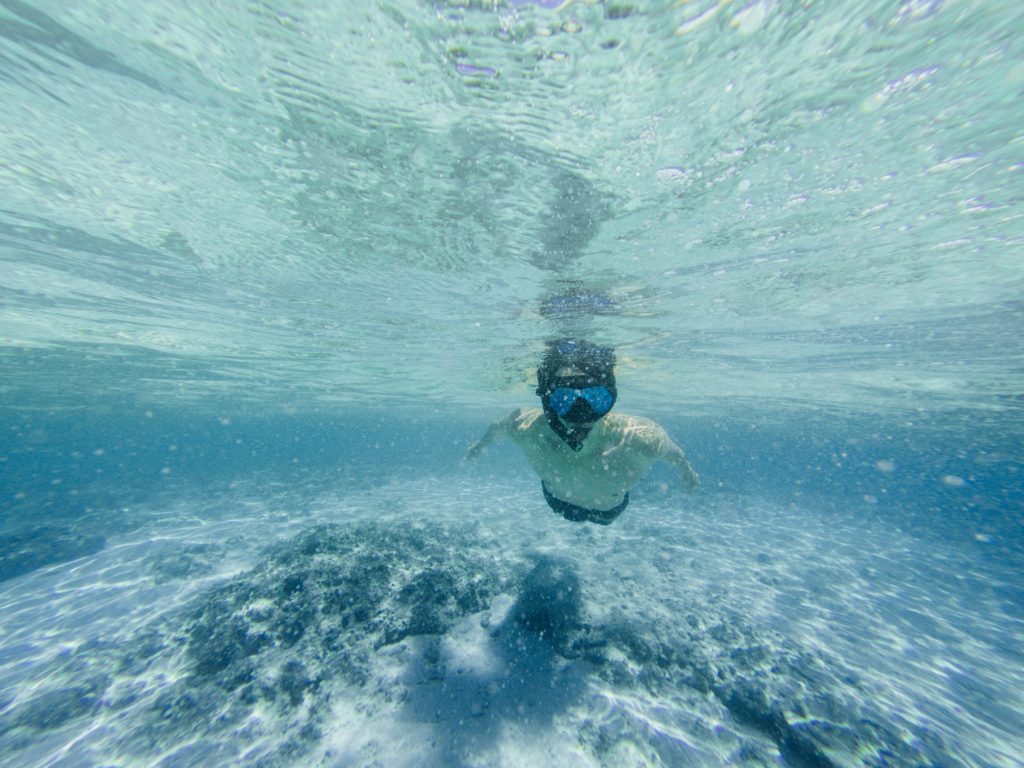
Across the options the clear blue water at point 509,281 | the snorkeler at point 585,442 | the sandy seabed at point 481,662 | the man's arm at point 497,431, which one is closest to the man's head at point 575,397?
the snorkeler at point 585,442

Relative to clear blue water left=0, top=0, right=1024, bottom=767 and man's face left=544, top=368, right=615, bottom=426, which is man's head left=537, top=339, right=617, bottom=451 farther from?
clear blue water left=0, top=0, right=1024, bottom=767

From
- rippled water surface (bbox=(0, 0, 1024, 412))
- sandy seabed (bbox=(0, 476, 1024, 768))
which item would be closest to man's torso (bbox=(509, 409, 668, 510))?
sandy seabed (bbox=(0, 476, 1024, 768))

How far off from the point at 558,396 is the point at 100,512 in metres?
25.0

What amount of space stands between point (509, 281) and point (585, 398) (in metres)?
5.48

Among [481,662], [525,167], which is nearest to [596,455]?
[481,662]

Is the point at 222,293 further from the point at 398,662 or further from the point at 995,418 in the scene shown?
the point at 995,418

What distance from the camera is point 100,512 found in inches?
741

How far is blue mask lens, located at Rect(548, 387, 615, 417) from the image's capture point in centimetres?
532

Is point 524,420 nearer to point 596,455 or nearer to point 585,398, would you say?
point 596,455

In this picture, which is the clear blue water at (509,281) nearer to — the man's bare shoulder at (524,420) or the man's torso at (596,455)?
the man's torso at (596,455)

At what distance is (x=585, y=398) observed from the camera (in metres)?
5.33

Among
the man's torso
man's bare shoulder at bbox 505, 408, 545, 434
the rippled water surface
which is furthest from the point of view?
man's bare shoulder at bbox 505, 408, 545, 434

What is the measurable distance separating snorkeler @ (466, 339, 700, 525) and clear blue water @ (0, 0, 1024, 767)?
2.31m

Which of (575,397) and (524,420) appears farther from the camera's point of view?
(524,420)
